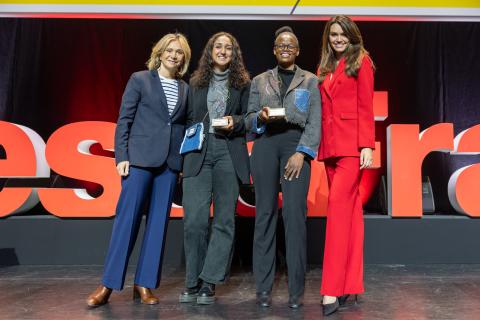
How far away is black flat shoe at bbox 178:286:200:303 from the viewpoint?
2.42 metres

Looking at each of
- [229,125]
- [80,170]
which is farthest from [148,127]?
[80,170]

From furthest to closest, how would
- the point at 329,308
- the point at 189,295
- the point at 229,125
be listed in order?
the point at 189,295 < the point at 229,125 < the point at 329,308

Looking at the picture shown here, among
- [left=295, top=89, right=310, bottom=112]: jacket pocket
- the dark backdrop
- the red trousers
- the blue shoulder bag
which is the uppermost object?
the dark backdrop

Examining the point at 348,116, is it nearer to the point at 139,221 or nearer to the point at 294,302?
the point at 294,302

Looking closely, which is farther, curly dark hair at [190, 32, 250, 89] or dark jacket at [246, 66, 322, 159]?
curly dark hair at [190, 32, 250, 89]

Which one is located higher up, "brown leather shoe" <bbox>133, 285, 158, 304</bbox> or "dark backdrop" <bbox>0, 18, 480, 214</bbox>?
"dark backdrop" <bbox>0, 18, 480, 214</bbox>

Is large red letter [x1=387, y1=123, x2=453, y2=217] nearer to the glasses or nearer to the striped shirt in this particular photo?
the glasses

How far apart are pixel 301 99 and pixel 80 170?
2068mm

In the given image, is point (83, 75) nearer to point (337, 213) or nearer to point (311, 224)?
point (311, 224)

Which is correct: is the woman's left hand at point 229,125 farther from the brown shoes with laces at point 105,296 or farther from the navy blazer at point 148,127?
the brown shoes with laces at point 105,296

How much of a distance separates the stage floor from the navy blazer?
2.45 ft

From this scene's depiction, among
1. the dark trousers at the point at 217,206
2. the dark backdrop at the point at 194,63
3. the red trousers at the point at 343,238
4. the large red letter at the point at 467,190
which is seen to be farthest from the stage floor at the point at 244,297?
the dark backdrop at the point at 194,63

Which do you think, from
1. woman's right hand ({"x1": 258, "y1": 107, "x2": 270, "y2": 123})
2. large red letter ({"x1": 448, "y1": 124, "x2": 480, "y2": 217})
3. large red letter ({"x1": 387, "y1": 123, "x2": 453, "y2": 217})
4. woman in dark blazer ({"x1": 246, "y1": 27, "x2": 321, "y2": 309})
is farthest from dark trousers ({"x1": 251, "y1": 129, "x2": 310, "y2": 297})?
large red letter ({"x1": 448, "y1": 124, "x2": 480, "y2": 217})

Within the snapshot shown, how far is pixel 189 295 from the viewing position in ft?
7.98
